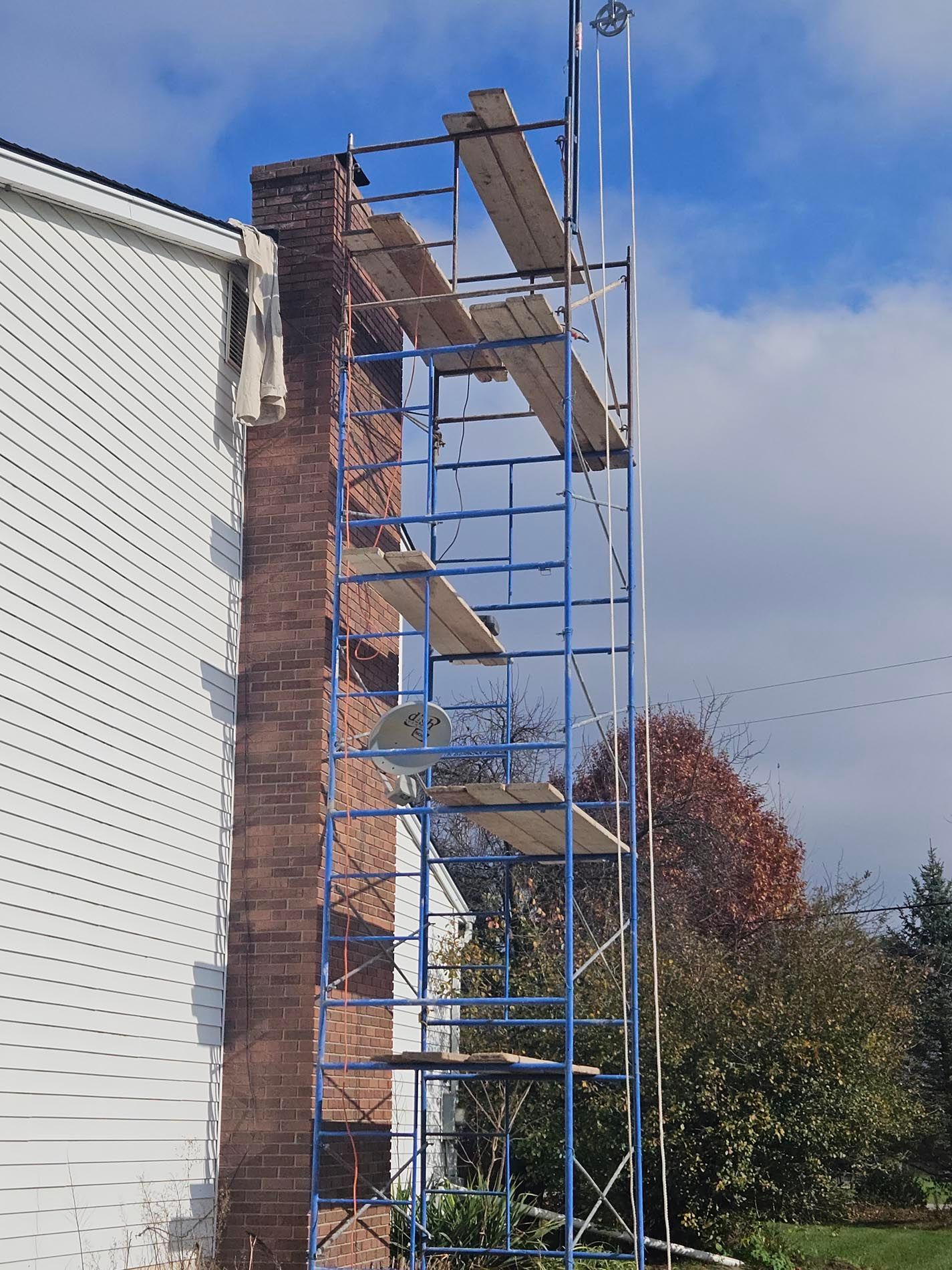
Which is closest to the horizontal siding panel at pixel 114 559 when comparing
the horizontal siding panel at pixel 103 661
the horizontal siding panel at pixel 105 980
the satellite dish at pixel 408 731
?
the horizontal siding panel at pixel 103 661

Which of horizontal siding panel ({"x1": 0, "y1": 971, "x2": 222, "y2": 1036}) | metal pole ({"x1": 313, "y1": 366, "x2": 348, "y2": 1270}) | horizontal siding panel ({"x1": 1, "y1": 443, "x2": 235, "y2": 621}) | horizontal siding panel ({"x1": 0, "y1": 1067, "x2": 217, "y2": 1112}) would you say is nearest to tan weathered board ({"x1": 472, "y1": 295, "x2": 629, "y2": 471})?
metal pole ({"x1": 313, "y1": 366, "x2": 348, "y2": 1270})

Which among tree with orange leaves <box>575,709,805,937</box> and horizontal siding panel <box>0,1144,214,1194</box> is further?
tree with orange leaves <box>575,709,805,937</box>

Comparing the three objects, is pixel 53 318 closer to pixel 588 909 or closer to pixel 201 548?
pixel 201 548

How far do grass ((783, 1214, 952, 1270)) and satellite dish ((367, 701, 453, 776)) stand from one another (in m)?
7.30

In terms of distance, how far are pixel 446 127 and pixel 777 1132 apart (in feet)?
29.4

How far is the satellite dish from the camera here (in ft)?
30.6

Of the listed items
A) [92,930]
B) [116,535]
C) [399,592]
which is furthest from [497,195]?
[92,930]

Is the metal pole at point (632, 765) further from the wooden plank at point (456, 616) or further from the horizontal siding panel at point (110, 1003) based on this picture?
the horizontal siding panel at point (110, 1003)

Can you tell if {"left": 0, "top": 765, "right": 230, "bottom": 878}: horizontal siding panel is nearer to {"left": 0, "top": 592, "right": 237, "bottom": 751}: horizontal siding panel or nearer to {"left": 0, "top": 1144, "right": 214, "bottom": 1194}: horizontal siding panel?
{"left": 0, "top": 592, "right": 237, "bottom": 751}: horizontal siding panel

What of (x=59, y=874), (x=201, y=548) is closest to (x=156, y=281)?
(x=201, y=548)

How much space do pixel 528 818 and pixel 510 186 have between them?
4.59m

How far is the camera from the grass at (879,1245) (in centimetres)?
1312

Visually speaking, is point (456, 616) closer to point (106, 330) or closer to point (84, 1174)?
point (106, 330)

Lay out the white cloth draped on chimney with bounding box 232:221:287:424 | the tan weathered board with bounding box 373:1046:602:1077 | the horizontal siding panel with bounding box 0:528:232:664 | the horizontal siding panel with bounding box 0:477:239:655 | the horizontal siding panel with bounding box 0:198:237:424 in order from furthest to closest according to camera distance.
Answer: the white cloth draped on chimney with bounding box 232:221:287:424, the tan weathered board with bounding box 373:1046:602:1077, the horizontal siding panel with bounding box 0:198:237:424, the horizontal siding panel with bounding box 0:477:239:655, the horizontal siding panel with bounding box 0:528:232:664
